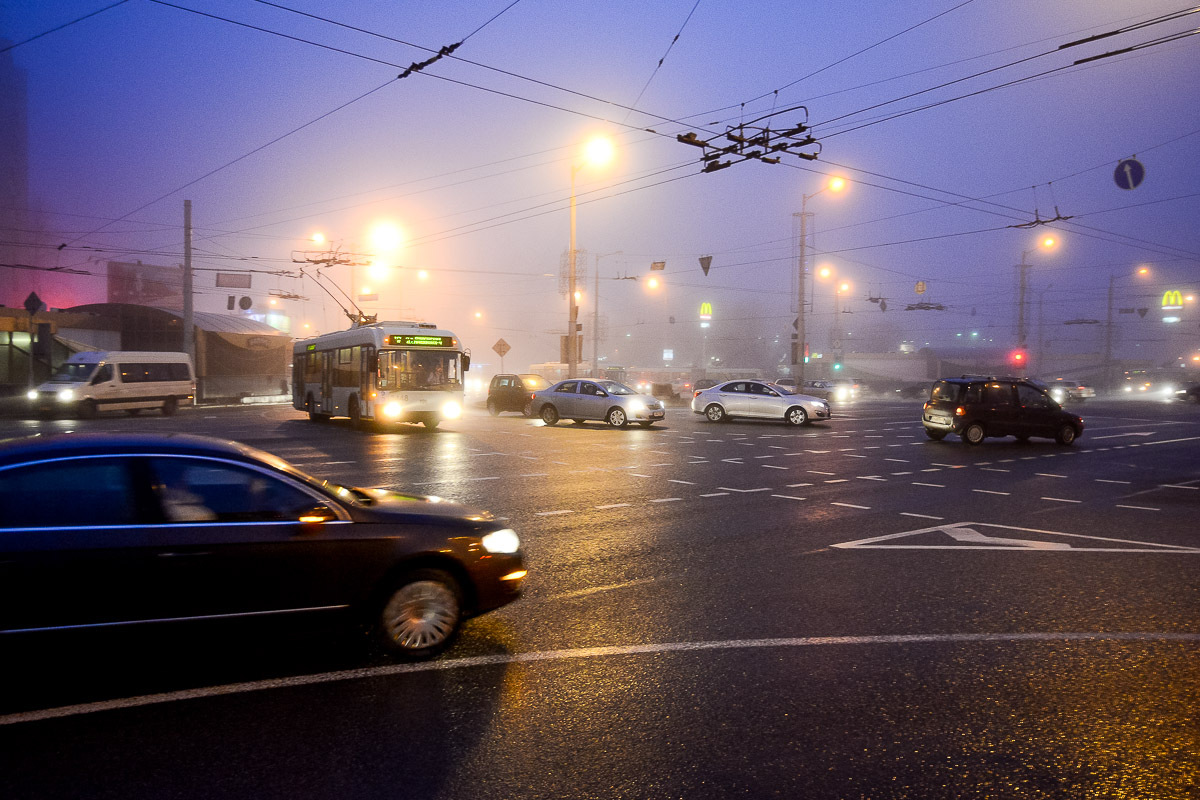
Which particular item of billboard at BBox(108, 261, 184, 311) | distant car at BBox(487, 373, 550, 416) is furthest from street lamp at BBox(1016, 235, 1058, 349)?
billboard at BBox(108, 261, 184, 311)

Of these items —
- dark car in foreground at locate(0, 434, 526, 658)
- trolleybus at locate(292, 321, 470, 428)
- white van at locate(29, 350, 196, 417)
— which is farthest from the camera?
white van at locate(29, 350, 196, 417)

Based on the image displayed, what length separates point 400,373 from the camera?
2227 cm

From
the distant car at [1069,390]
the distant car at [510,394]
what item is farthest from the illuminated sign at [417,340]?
the distant car at [1069,390]

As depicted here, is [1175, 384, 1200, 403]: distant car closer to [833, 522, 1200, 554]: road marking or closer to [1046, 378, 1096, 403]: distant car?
[1046, 378, 1096, 403]: distant car

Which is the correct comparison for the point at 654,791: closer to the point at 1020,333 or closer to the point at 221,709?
the point at 221,709

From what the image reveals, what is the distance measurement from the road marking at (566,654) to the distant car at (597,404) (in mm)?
18679

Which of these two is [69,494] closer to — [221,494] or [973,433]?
[221,494]

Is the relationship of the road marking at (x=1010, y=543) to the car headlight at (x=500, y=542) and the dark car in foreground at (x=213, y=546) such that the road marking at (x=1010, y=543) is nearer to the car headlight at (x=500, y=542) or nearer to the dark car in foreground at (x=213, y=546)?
the car headlight at (x=500, y=542)

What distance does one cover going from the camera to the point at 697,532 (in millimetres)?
8695

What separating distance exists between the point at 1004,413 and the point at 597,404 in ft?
38.0

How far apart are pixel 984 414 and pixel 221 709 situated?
19405 millimetres

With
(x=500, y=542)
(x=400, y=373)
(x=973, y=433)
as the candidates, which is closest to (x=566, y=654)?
(x=500, y=542)

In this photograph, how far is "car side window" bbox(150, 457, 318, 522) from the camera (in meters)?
4.27

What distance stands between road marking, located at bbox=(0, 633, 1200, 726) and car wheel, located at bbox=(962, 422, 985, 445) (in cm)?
1498
